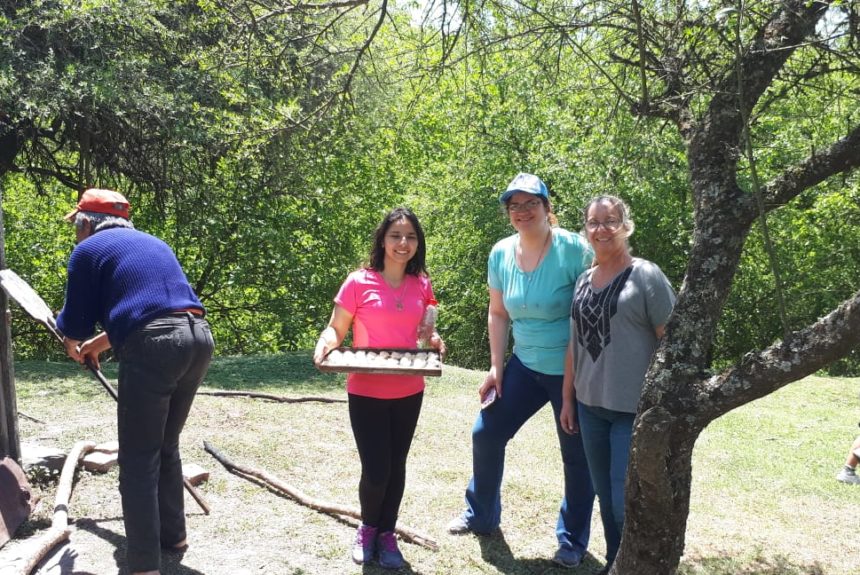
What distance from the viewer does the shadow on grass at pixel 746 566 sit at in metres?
4.13

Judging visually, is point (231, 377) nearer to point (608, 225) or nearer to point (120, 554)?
point (120, 554)

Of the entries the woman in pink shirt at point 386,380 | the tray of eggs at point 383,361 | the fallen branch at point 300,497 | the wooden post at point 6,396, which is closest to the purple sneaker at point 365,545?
the woman in pink shirt at point 386,380

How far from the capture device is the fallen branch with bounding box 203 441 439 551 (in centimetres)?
414

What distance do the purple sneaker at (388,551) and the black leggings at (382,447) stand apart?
4cm

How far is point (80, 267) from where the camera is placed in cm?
330

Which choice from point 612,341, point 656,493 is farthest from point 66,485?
point 656,493

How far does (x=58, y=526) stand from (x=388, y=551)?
1.55m

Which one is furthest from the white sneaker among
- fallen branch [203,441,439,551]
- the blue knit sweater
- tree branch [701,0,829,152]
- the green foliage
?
the blue knit sweater

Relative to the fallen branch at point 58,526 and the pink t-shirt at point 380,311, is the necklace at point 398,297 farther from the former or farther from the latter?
the fallen branch at point 58,526

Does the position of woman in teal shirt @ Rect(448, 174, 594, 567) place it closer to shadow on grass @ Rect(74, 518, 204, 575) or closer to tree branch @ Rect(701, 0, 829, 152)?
tree branch @ Rect(701, 0, 829, 152)

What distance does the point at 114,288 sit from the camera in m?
3.34

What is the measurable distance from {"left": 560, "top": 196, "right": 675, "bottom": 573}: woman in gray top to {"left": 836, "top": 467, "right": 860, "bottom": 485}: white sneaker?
382 centimetres

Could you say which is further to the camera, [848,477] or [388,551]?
[848,477]

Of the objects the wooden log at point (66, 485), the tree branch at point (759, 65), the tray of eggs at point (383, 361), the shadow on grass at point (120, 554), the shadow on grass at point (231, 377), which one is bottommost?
the shadow on grass at point (231, 377)
